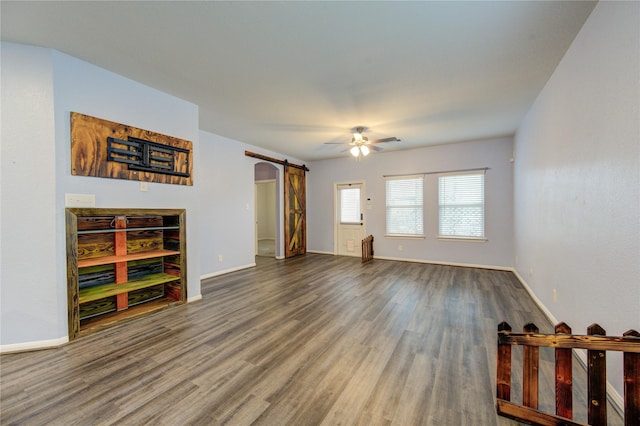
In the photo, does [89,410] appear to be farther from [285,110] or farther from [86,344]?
[285,110]

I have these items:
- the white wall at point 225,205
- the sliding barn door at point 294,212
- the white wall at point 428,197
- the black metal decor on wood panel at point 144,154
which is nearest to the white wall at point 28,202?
the black metal decor on wood panel at point 144,154

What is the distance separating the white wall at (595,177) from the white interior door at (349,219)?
161 inches

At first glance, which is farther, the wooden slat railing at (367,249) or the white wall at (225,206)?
the wooden slat railing at (367,249)

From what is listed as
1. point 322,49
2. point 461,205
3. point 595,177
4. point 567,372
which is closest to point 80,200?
point 322,49

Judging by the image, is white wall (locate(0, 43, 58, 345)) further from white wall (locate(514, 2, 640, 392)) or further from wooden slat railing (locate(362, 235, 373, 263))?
wooden slat railing (locate(362, 235, 373, 263))

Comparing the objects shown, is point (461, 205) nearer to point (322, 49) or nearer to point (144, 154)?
point (322, 49)

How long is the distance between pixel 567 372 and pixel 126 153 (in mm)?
4048

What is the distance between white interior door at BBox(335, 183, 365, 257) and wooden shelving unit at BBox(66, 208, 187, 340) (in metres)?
4.43

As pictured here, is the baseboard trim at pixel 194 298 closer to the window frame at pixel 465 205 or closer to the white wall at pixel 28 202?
the white wall at pixel 28 202

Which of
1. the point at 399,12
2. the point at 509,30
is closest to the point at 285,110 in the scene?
the point at 399,12

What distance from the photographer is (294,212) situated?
710 cm

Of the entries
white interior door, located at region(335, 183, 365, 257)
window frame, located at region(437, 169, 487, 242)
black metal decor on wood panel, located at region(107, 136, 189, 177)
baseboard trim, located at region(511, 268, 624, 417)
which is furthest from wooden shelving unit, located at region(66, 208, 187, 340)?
window frame, located at region(437, 169, 487, 242)

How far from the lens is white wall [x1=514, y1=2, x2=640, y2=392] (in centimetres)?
145

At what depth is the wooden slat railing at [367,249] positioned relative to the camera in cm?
620
